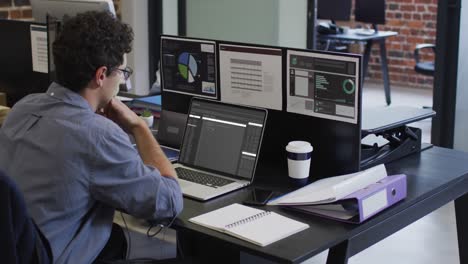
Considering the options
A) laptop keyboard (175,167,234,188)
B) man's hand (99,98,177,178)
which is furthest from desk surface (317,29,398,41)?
man's hand (99,98,177,178)

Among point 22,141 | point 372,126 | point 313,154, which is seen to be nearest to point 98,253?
point 22,141

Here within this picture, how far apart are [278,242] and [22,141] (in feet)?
2.39

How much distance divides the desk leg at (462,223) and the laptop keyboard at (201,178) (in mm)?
980

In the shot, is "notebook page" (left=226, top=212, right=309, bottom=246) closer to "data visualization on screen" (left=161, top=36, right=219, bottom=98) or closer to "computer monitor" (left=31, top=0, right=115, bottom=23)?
"data visualization on screen" (left=161, top=36, right=219, bottom=98)

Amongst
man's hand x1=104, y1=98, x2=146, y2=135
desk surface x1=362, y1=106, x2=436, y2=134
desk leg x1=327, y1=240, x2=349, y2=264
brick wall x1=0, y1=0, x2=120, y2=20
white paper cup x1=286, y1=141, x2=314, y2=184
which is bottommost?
desk leg x1=327, y1=240, x2=349, y2=264

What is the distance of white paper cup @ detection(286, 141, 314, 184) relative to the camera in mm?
2361

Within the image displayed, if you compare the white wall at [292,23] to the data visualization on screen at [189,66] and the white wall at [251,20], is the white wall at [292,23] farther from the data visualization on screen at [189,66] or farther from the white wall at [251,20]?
the data visualization on screen at [189,66]

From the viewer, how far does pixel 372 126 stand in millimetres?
2555

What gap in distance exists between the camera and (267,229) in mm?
2008

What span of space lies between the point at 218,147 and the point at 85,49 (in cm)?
67

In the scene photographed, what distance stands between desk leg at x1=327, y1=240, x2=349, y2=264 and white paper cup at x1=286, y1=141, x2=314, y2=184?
0.39 meters

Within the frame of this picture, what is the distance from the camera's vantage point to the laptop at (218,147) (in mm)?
2424

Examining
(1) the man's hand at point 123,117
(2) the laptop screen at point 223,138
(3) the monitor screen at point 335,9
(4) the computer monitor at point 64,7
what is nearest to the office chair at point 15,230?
(1) the man's hand at point 123,117

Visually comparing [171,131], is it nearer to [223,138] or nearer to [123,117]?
[223,138]
